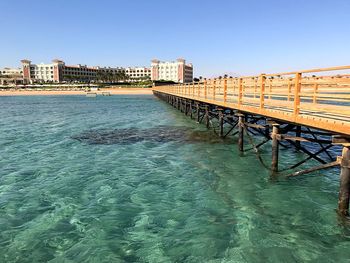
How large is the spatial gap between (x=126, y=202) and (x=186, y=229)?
7.85 feet

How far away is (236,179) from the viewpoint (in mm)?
11227

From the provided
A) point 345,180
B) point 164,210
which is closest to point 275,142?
point 345,180

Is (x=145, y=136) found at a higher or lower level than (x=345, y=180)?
lower

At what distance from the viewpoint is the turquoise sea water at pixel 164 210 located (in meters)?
6.53

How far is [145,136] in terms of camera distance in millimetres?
21234

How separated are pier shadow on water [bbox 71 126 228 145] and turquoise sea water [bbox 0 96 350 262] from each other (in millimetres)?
3864

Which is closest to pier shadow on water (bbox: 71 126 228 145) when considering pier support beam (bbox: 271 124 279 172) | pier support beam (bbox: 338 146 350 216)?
pier support beam (bbox: 271 124 279 172)

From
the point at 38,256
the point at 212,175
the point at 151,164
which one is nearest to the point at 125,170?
the point at 151,164

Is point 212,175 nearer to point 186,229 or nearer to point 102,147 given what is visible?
point 186,229

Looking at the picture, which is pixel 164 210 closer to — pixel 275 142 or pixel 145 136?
pixel 275 142

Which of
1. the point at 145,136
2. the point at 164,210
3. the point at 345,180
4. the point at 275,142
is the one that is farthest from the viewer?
the point at 145,136

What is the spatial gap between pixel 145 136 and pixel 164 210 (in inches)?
508

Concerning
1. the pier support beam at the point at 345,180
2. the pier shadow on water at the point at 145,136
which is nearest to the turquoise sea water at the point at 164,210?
the pier support beam at the point at 345,180

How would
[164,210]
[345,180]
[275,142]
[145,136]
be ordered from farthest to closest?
[145,136] < [275,142] < [164,210] < [345,180]
